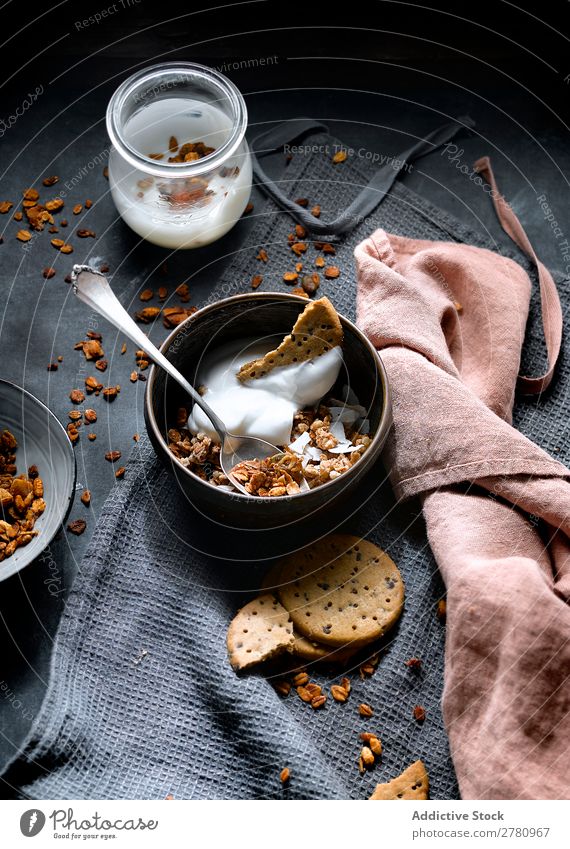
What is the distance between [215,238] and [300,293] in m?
0.13

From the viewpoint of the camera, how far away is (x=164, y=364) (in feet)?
3.29

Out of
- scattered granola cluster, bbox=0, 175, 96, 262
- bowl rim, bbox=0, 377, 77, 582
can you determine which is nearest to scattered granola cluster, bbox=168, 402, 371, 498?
bowl rim, bbox=0, 377, 77, 582

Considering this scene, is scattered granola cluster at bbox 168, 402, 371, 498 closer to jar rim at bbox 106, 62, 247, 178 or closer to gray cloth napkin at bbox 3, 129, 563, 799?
gray cloth napkin at bbox 3, 129, 563, 799

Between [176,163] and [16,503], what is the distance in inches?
16.5

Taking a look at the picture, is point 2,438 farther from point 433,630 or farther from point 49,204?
point 433,630

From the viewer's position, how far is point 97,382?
1148mm

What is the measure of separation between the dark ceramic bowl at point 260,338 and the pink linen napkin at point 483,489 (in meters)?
0.04

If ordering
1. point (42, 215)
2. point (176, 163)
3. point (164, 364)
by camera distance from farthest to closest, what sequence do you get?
point (42, 215), point (176, 163), point (164, 364)

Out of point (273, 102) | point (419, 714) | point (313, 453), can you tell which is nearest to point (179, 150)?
Result: point (273, 102)
